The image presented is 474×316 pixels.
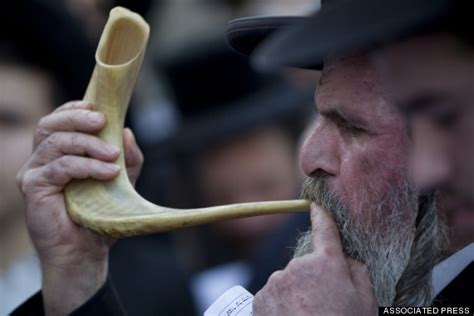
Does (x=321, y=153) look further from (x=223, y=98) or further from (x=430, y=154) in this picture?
(x=223, y=98)

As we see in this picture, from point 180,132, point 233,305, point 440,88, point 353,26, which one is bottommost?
point 233,305

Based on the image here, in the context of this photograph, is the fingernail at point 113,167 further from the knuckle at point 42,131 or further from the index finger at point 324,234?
the index finger at point 324,234

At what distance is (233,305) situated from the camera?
3.40m

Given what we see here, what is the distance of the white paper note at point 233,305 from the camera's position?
133 inches

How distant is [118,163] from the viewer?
377 centimetres

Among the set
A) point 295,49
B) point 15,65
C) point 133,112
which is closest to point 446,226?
point 295,49

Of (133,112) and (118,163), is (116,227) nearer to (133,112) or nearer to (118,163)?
(118,163)

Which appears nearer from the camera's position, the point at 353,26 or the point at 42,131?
the point at 353,26

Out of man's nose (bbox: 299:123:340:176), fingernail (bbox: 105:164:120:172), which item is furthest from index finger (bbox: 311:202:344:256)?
fingernail (bbox: 105:164:120:172)

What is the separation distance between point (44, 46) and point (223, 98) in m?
2.01

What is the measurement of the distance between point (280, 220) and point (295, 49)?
11.1 feet

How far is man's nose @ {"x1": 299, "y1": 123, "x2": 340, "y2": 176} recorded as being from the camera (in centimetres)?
336

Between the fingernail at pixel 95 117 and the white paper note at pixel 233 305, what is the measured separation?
0.65 metres

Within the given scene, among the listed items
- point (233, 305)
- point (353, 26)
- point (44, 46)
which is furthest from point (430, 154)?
point (44, 46)
